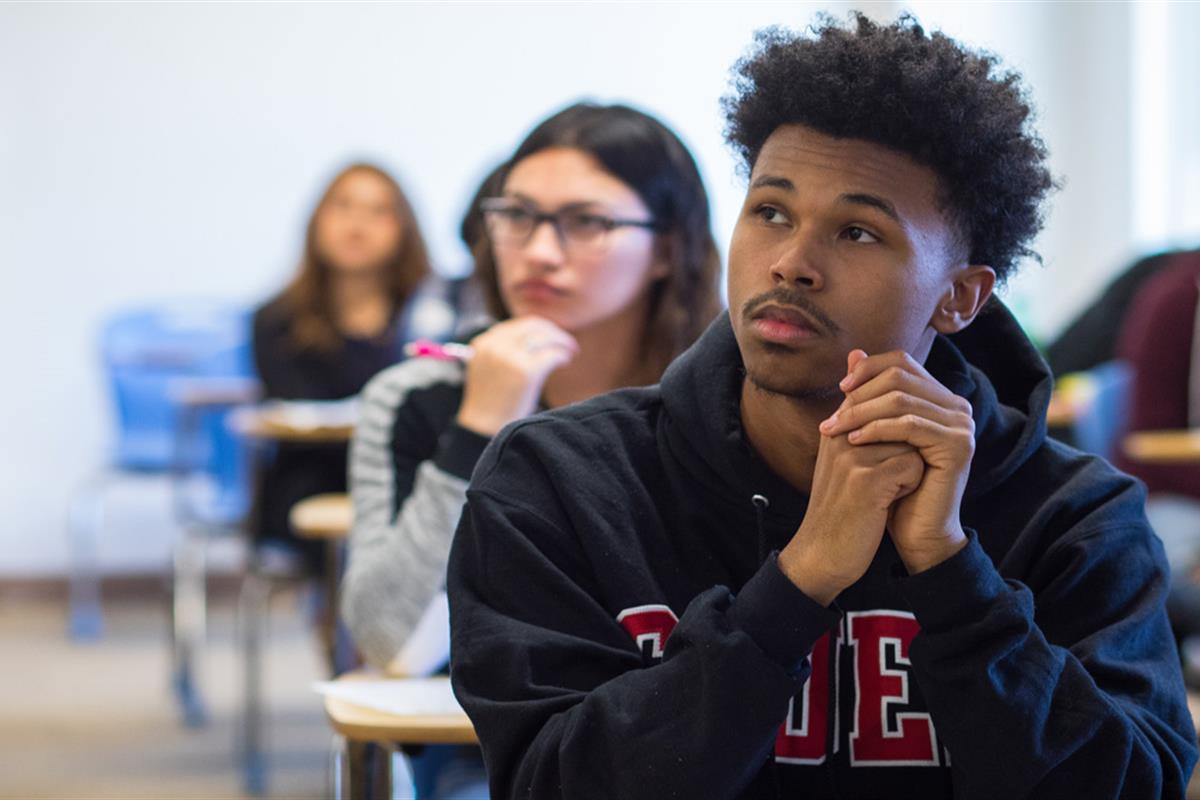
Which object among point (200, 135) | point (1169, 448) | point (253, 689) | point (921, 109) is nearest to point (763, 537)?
point (921, 109)

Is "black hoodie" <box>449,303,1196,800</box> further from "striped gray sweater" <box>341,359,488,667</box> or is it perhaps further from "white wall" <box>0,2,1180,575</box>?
"white wall" <box>0,2,1180,575</box>

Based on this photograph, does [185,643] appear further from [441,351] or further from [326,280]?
[441,351]

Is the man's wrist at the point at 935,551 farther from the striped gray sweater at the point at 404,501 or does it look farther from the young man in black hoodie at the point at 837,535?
the striped gray sweater at the point at 404,501

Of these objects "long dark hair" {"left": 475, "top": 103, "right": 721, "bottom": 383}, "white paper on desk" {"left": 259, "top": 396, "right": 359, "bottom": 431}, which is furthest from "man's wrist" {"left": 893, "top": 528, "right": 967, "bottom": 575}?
"white paper on desk" {"left": 259, "top": 396, "right": 359, "bottom": 431}

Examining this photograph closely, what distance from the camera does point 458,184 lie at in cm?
673

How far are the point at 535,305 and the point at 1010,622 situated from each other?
3.49 feet

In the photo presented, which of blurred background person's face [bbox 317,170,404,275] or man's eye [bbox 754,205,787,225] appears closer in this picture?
man's eye [bbox 754,205,787,225]

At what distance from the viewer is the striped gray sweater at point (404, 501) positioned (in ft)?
6.40

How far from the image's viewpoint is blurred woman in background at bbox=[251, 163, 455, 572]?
15.1ft

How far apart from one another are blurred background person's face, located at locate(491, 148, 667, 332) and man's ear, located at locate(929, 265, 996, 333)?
790mm

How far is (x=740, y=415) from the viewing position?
145cm

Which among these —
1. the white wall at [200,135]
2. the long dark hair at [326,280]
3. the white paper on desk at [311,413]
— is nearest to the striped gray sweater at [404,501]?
the white paper on desk at [311,413]

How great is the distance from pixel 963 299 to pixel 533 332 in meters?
0.77

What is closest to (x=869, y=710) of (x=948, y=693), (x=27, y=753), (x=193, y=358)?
(x=948, y=693)
